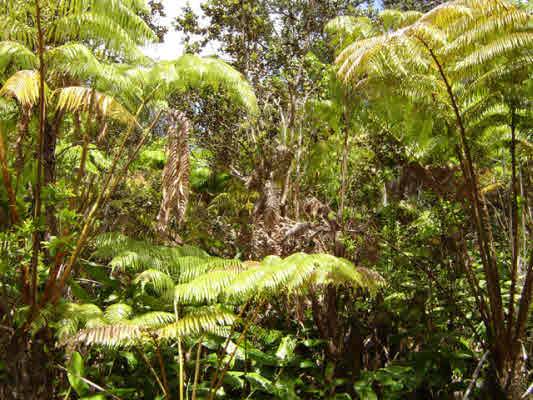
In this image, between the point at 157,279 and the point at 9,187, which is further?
the point at 157,279

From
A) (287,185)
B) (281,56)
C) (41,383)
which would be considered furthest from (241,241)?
(281,56)

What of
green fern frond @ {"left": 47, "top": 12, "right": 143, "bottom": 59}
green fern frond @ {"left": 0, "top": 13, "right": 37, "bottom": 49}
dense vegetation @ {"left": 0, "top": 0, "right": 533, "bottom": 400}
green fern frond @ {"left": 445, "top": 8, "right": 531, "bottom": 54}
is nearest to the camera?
dense vegetation @ {"left": 0, "top": 0, "right": 533, "bottom": 400}

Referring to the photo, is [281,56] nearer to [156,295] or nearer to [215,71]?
[215,71]

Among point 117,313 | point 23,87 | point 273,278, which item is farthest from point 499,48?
point 117,313

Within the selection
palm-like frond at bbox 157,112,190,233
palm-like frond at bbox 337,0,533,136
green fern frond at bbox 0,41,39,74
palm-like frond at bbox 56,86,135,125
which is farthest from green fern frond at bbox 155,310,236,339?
green fern frond at bbox 0,41,39,74

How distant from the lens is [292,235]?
15.2ft

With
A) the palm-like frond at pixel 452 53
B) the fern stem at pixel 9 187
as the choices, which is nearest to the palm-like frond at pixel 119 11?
the fern stem at pixel 9 187

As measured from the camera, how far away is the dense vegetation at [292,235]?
332cm

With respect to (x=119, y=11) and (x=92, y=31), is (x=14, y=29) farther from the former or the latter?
(x=119, y=11)

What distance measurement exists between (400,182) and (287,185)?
4.06 feet

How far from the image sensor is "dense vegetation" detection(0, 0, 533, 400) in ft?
10.9

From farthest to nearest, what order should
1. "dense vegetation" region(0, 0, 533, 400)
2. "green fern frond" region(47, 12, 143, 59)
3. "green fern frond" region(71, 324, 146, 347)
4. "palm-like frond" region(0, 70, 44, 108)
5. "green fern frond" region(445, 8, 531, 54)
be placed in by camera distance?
"green fern frond" region(47, 12, 143, 59), "green fern frond" region(445, 8, 531, 54), "dense vegetation" region(0, 0, 533, 400), "palm-like frond" region(0, 70, 44, 108), "green fern frond" region(71, 324, 146, 347)

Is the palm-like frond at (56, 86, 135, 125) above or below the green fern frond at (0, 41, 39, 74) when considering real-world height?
below

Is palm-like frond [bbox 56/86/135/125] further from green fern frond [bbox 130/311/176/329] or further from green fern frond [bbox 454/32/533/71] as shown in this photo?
green fern frond [bbox 454/32/533/71]
